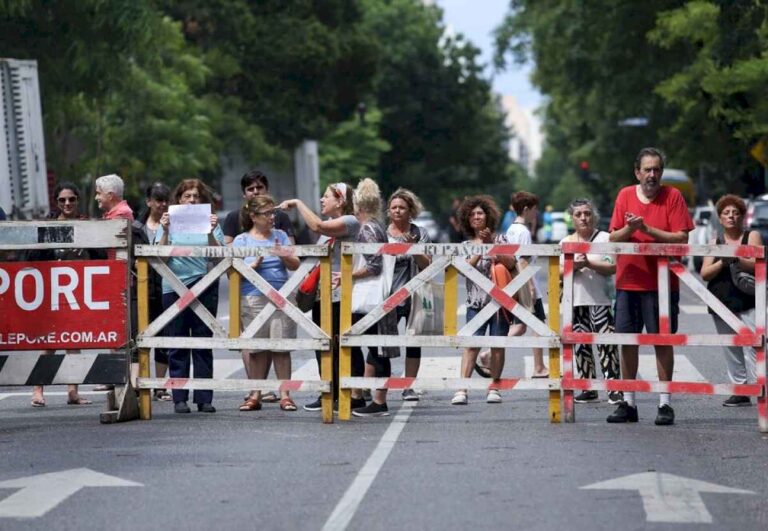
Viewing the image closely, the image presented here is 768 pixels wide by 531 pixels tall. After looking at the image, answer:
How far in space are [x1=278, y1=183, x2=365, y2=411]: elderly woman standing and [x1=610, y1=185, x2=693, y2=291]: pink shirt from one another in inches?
77.0

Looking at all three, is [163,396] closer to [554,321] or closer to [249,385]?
[249,385]

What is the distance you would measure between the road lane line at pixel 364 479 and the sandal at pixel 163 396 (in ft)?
7.87

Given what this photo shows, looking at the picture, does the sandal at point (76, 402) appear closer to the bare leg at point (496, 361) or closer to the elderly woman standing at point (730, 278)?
the bare leg at point (496, 361)

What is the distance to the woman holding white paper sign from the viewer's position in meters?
13.6

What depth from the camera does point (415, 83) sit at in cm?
9188

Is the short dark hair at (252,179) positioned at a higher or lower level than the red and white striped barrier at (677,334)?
higher

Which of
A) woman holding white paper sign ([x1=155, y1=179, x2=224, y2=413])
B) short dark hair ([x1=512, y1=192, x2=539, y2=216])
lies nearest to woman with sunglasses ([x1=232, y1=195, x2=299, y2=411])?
woman holding white paper sign ([x1=155, y1=179, x2=224, y2=413])

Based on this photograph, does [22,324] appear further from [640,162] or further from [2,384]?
[640,162]

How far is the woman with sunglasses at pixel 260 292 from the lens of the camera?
13.3 metres

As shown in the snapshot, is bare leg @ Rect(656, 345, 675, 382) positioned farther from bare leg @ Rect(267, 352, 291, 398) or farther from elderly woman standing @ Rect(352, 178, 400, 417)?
bare leg @ Rect(267, 352, 291, 398)

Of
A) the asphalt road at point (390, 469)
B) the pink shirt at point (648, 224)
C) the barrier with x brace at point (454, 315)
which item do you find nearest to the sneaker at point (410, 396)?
the asphalt road at point (390, 469)

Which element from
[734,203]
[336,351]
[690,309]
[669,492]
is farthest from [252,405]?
[690,309]

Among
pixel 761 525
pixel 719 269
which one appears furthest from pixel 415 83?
pixel 761 525

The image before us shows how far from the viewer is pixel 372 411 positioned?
13242 mm
